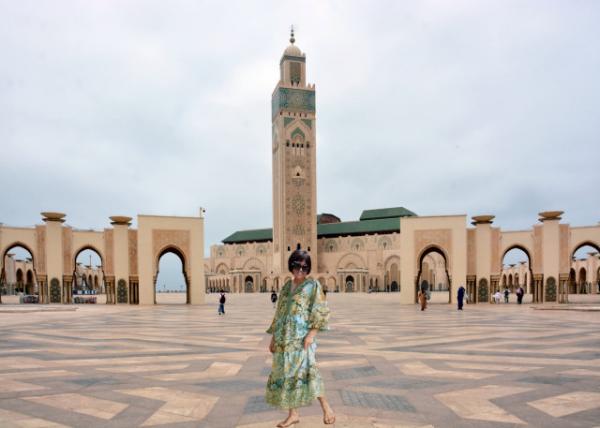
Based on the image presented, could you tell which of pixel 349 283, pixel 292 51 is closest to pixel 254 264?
pixel 349 283

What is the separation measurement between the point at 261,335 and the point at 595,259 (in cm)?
3852

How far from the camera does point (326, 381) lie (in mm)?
4730

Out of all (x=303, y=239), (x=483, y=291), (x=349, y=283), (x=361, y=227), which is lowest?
(x=349, y=283)

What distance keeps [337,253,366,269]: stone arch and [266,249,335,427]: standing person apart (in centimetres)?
5870

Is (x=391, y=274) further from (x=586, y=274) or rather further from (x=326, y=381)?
(x=326, y=381)

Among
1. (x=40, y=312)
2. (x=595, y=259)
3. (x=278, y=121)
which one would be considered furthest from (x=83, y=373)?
(x=278, y=121)

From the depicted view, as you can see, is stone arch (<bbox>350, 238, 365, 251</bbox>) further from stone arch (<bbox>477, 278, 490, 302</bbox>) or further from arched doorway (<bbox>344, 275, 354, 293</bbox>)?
stone arch (<bbox>477, 278, 490, 302</bbox>)

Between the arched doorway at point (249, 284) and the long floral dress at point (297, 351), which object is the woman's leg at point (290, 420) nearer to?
the long floral dress at point (297, 351)

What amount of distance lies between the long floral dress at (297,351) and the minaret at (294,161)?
5338 cm

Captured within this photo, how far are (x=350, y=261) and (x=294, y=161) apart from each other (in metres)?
15.6

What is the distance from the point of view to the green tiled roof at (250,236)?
68562 millimetres

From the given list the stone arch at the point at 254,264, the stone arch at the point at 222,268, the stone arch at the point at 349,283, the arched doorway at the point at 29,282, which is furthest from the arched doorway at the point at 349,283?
the arched doorway at the point at 29,282

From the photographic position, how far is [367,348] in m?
7.00

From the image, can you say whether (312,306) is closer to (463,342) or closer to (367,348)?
(367,348)
